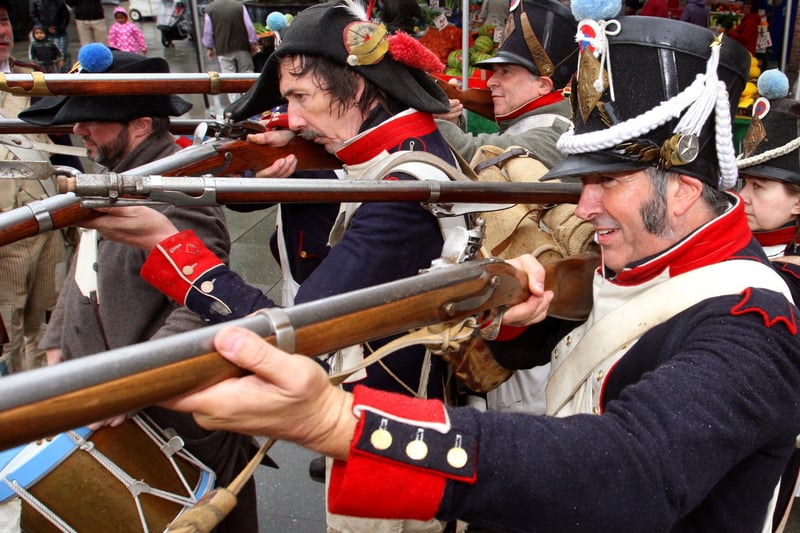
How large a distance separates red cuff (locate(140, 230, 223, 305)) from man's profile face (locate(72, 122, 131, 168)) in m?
0.97

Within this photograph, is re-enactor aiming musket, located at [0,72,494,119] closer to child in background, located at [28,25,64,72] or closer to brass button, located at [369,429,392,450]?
brass button, located at [369,429,392,450]

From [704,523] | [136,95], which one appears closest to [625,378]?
[704,523]

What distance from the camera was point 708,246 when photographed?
1.69 metres

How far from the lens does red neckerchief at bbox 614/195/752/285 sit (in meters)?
1.69

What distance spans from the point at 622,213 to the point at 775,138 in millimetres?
1649

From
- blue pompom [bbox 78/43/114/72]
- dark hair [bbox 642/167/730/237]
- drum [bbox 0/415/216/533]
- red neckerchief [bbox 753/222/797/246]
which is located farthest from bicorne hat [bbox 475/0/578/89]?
drum [bbox 0/415/216/533]

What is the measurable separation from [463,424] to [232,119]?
1.87 m

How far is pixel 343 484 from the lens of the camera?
1192 millimetres

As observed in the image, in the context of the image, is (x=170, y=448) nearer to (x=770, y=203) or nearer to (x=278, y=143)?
(x=278, y=143)

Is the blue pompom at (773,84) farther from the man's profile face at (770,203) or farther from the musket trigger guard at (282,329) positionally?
the musket trigger guard at (282,329)

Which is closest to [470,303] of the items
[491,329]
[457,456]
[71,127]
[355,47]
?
[491,329]

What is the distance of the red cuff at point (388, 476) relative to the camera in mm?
1179

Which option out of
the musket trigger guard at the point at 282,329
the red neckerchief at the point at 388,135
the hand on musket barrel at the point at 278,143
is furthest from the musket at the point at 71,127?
the musket trigger guard at the point at 282,329

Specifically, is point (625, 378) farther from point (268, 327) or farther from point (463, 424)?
point (268, 327)
